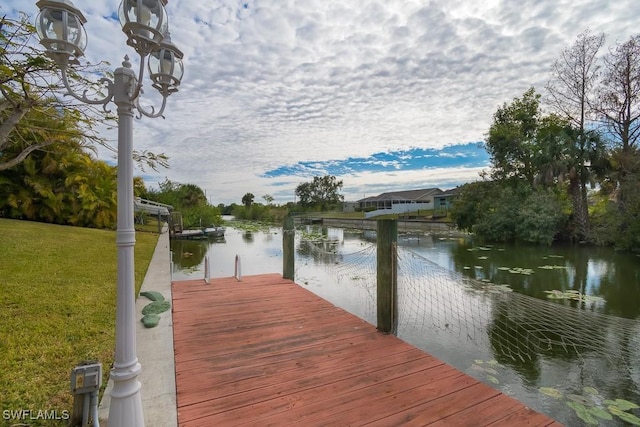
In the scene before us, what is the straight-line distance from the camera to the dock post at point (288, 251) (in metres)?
6.21

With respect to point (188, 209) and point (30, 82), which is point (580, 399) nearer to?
point (30, 82)

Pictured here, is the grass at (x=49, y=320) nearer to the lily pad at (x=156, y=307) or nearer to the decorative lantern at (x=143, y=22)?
the lily pad at (x=156, y=307)

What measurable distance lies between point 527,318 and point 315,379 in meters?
4.43

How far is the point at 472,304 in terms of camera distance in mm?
6230

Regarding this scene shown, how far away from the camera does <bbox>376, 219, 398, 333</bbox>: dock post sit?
352cm

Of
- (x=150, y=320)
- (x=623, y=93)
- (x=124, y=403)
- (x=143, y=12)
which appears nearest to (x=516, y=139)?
(x=623, y=93)

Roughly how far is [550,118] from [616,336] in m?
22.3

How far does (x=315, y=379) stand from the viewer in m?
2.58

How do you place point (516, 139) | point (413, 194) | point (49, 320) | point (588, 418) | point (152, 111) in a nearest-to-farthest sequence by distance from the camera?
point (152, 111), point (588, 418), point (49, 320), point (516, 139), point (413, 194)

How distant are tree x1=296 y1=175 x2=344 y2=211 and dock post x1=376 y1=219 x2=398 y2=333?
51747mm

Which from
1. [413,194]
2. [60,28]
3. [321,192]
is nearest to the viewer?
[60,28]

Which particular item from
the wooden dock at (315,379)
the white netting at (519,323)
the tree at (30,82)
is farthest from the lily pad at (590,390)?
the tree at (30,82)

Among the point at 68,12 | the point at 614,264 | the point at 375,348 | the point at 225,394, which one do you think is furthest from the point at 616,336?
the point at 614,264

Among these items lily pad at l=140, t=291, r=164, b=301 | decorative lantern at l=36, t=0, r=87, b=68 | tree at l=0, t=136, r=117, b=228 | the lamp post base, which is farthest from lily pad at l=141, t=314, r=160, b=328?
tree at l=0, t=136, r=117, b=228
